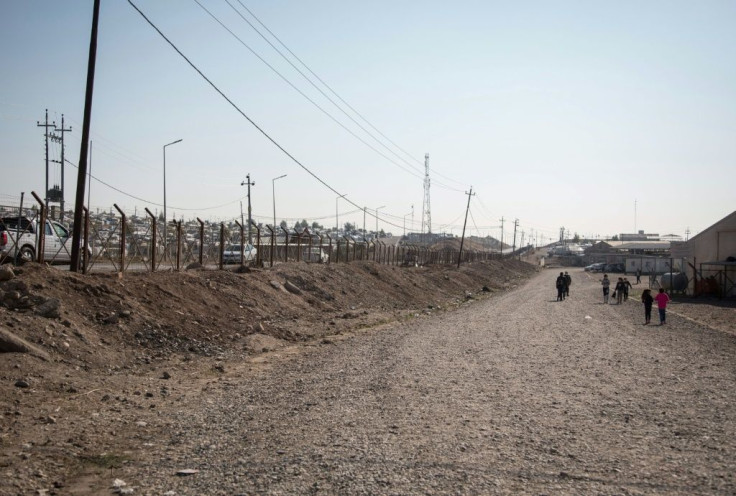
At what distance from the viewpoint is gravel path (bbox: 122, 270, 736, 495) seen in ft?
→ 21.2

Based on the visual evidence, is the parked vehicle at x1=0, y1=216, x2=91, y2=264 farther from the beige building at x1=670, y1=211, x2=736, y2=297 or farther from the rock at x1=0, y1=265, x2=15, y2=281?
the beige building at x1=670, y1=211, x2=736, y2=297

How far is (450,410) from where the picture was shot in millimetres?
9531

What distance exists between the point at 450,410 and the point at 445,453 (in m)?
2.23

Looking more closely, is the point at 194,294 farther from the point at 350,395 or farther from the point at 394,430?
the point at 394,430

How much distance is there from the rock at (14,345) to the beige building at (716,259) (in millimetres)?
41910

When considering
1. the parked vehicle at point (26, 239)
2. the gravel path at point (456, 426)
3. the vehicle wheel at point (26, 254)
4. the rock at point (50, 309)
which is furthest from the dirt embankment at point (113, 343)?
the vehicle wheel at point (26, 254)

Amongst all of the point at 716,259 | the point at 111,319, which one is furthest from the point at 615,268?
the point at 111,319

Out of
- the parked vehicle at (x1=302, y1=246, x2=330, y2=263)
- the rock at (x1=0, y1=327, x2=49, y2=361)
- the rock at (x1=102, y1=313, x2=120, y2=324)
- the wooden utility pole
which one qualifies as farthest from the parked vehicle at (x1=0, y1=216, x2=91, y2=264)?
the parked vehicle at (x1=302, y1=246, x2=330, y2=263)

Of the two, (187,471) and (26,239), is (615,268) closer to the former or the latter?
(26,239)

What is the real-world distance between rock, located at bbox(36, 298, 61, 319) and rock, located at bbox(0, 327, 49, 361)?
1.65 metres

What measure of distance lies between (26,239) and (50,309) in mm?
7692

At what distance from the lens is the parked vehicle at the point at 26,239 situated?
17.4 m

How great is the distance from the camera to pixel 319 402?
10.1 m

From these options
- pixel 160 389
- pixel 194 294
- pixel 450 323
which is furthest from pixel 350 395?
pixel 450 323
